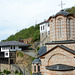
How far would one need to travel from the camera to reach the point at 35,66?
13453 millimetres

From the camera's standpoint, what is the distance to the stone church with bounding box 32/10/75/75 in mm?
11580

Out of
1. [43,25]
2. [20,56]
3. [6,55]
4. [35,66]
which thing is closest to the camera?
[35,66]

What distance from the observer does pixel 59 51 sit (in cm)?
1201

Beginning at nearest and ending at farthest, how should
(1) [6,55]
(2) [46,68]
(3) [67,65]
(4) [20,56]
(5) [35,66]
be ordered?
(3) [67,65], (2) [46,68], (5) [35,66], (4) [20,56], (1) [6,55]

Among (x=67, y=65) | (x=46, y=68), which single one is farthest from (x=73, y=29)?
(x=46, y=68)

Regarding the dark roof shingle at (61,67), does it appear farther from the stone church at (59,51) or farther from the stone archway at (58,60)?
the stone archway at (58,60)

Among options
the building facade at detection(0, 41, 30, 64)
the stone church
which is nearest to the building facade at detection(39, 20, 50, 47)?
the building facade at detection(0, 41, 30, 64)

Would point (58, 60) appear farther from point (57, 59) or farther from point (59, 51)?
point (59, 51)

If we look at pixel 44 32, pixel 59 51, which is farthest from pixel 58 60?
pixel 44 32

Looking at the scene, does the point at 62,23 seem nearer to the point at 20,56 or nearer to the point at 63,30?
the point at 63,30

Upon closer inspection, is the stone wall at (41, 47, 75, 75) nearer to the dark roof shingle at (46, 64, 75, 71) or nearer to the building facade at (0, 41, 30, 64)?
the dark roof shingle at (46, 64, 75, 71)

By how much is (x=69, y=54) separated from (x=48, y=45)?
1994 mm

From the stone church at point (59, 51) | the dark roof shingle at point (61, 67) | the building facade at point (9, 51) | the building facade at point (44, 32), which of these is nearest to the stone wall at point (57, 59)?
the stone church at point (59, 51)

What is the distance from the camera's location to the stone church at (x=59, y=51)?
456 inches
